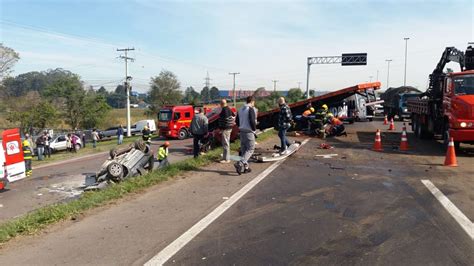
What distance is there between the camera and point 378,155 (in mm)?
11883

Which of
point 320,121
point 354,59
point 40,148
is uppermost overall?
Answer: point 354,59

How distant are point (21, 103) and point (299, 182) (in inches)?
2115

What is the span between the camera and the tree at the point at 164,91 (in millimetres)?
69438

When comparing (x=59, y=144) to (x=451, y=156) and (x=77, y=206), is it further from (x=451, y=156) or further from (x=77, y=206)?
(x=451, y=156)

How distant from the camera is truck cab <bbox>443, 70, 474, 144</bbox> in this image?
11.4 m

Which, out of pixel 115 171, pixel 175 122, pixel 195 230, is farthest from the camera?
pixel 175 122

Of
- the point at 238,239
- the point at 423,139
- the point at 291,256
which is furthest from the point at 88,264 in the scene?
the point at 423,139

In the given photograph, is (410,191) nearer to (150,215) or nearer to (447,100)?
(150,215)

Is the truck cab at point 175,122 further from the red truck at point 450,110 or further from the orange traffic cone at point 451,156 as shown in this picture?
the orange traffic cone at point 451,156

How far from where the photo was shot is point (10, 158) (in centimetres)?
1174

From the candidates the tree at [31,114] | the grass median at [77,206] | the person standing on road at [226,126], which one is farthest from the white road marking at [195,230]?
the tree at [31,114]

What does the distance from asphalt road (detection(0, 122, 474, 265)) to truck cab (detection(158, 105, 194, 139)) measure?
21.6 m

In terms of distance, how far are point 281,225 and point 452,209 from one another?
2.74m

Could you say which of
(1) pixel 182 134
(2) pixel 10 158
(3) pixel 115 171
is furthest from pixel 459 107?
(1) pixel 182 134
